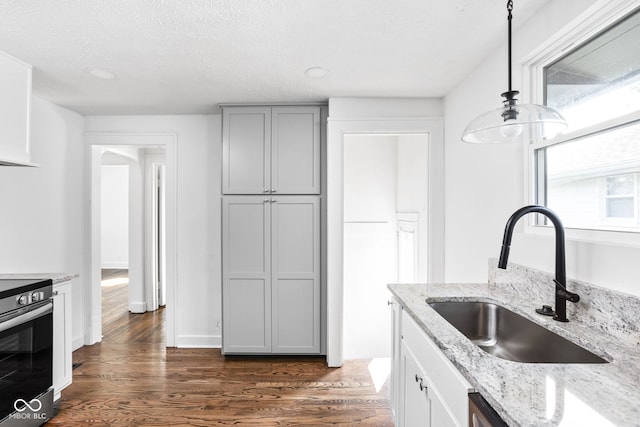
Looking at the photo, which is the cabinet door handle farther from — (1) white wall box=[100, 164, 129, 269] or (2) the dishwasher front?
(1) white wall box=[100, 164, 129, 269]

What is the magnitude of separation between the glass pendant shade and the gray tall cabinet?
6.03 ft

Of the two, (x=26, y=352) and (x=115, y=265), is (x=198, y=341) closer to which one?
(x=26, y=352)

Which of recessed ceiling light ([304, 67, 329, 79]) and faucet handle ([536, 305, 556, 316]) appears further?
recessed ceiling light ([304, 67, 329, 79])

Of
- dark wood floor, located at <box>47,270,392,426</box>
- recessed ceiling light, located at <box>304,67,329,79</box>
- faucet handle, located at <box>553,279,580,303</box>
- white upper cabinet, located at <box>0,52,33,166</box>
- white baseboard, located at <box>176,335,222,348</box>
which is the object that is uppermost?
recessed ceiling light, located at <box>304,67,329,79</box>

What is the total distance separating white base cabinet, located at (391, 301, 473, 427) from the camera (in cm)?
108

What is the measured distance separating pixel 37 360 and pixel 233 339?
4.69ft

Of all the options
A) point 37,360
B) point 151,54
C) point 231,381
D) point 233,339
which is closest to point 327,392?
point 231,381

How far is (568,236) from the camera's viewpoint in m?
1.50

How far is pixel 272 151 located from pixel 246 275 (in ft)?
3.79

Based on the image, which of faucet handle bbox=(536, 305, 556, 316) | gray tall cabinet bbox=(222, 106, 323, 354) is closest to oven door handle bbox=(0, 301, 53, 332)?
gray tall cabinet bbox=(222, 106, 323, 354)

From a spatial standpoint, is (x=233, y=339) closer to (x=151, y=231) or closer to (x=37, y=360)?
(x=37, y=360)

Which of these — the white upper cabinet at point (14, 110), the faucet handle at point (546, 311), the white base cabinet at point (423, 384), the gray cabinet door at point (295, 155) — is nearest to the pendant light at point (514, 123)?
Result: the faucet handle at point (546, 311)

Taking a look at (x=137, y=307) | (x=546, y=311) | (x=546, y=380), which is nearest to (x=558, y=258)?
(x=546, y=311)

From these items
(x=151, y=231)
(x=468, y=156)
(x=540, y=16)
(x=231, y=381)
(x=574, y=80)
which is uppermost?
(x=540, y=16)
